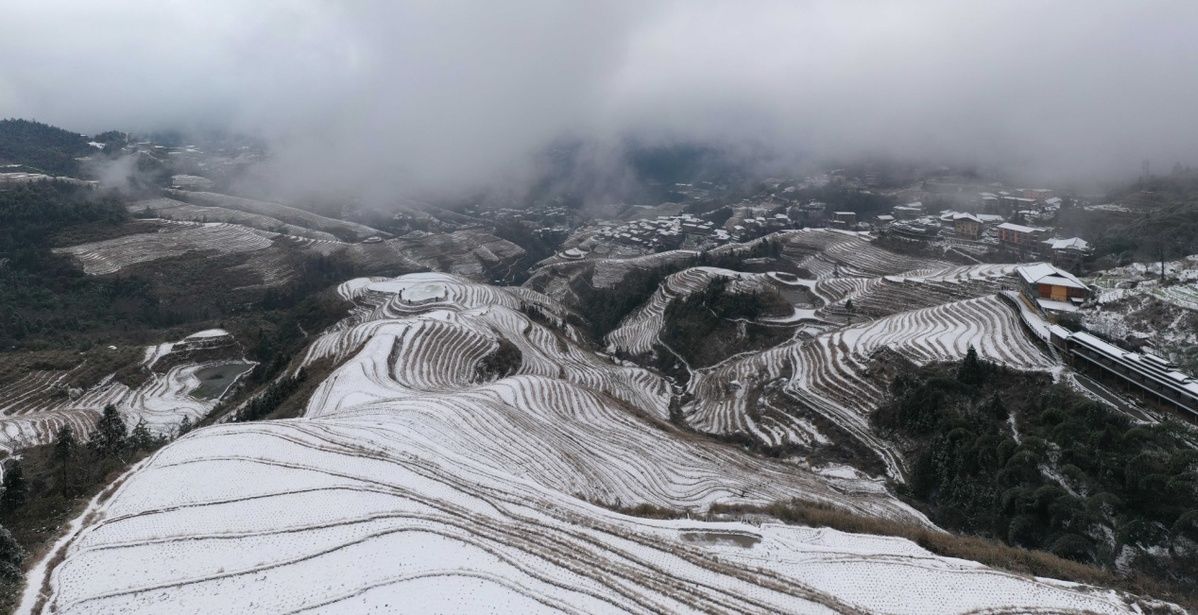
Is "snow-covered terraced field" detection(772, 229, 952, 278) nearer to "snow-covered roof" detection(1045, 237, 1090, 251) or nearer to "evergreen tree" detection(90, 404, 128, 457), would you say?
"snow-covered roof" detection(1045, 237, 1090, 251)

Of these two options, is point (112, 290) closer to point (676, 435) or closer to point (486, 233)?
point (486, 233)

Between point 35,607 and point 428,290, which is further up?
point 35,607

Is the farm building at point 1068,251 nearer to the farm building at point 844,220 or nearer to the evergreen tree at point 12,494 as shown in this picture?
the farm building at point 844,220

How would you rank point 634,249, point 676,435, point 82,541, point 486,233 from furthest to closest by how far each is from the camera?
point 486,233 < point 634,249 < point 676,435 < point 82,541

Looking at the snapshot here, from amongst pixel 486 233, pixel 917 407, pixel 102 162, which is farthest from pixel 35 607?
pixel 102 162

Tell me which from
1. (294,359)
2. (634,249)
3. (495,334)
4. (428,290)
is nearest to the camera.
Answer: (294,359)
